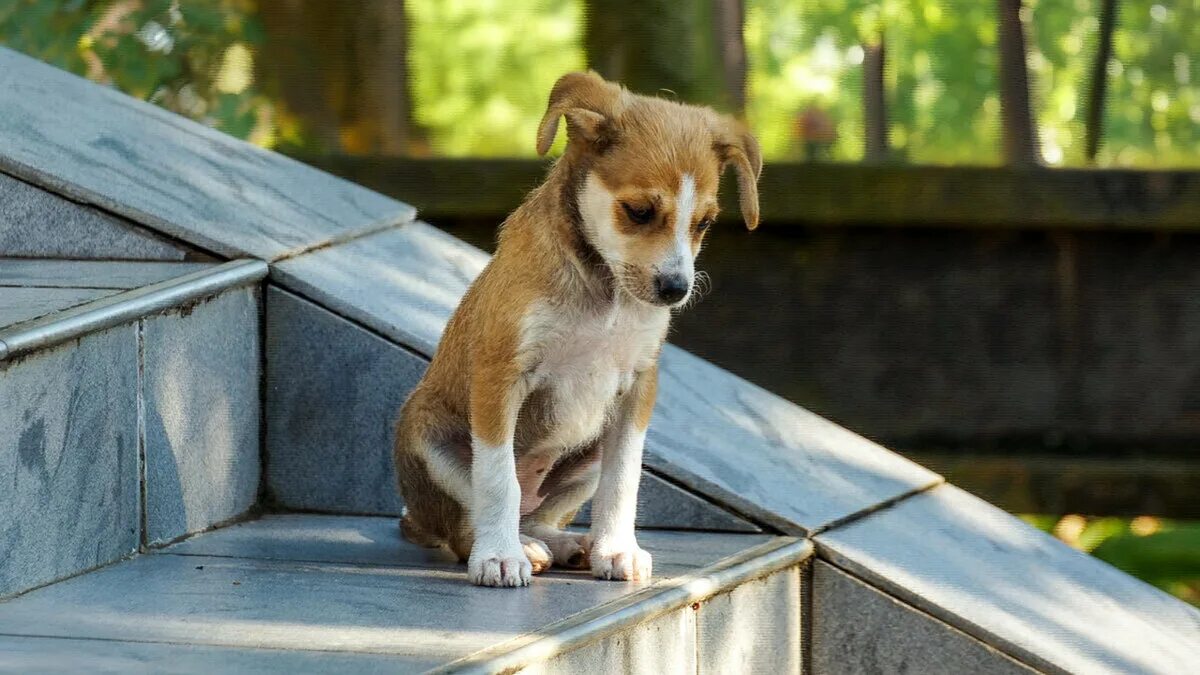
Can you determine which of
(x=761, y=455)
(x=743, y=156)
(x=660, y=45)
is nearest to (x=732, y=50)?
(x=660, y=45)

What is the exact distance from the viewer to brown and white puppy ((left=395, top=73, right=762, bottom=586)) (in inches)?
141

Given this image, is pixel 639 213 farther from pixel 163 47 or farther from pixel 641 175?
pixel 163 47

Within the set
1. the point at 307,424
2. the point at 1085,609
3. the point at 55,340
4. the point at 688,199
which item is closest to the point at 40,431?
the point at 55,340

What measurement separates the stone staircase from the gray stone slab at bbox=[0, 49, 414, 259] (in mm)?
14

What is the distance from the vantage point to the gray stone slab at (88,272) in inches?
171

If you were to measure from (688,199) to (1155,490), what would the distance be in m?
3.90

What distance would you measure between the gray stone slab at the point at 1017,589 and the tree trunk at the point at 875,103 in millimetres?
2266

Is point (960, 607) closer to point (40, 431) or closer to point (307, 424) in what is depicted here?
point (307, 424)

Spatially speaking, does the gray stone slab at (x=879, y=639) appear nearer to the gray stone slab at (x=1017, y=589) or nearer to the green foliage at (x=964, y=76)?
the gray stone slab at (x=1017, y=589)

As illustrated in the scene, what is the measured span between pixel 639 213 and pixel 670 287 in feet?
0.57

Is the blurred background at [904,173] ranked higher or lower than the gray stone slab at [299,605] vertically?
higher

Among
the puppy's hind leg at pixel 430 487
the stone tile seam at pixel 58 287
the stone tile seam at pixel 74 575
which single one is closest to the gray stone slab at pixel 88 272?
the stone tile seam at pixel 58 287

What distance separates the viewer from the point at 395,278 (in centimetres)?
519

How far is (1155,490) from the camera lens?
6.76 m
